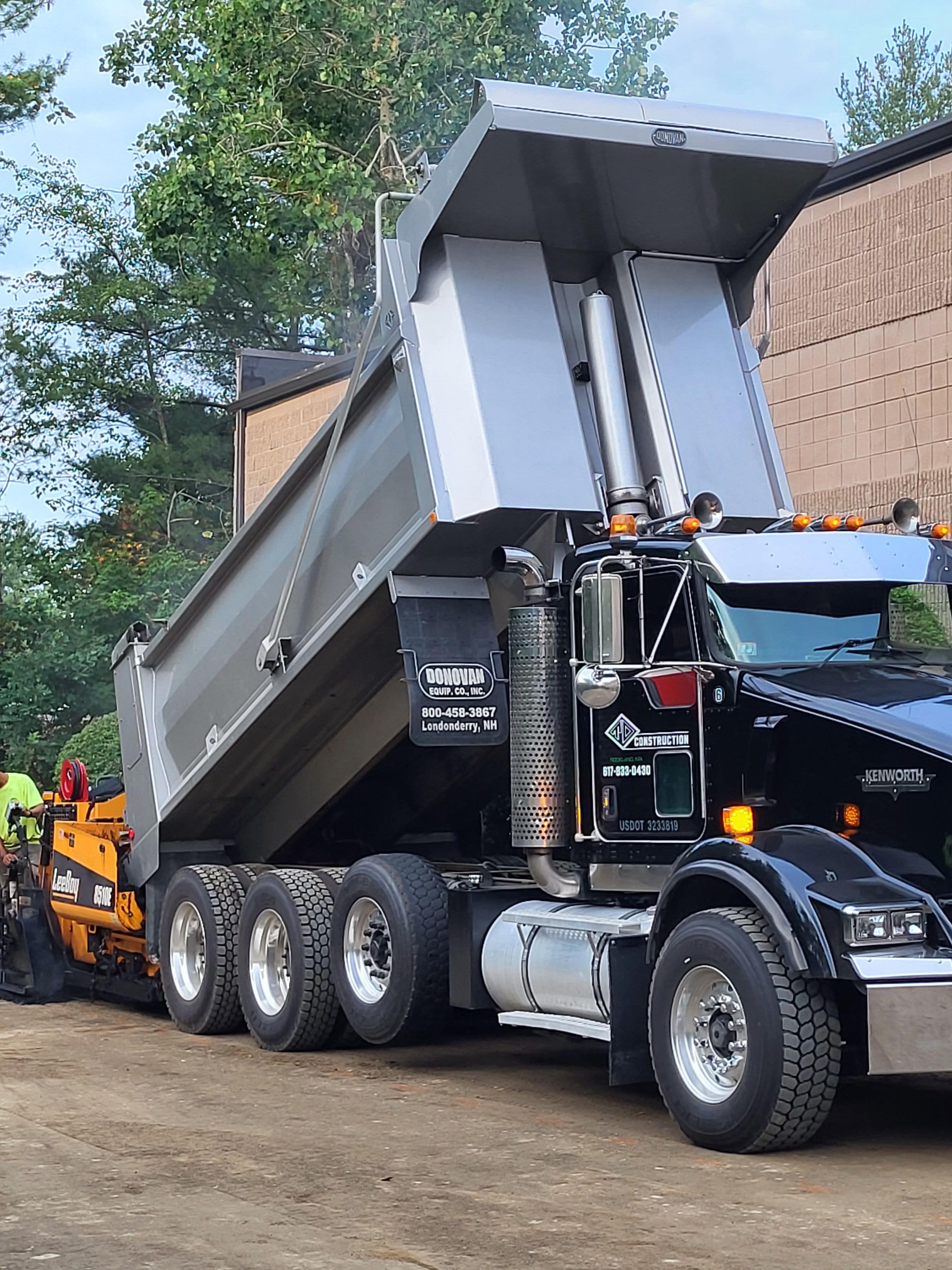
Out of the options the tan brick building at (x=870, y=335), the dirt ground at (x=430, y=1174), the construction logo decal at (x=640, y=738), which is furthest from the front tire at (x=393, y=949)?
the tan brick building at (x=870, y=335)

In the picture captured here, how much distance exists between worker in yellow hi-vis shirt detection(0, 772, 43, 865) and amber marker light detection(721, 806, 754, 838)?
7.18m

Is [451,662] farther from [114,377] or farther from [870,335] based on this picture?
[114,377]

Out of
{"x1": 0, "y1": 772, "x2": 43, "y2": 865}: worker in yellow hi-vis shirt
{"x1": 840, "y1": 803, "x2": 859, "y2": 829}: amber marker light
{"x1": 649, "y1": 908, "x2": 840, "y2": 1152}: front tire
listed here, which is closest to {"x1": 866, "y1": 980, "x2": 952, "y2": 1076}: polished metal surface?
{"x1": 649, "y1": 908, "x2": 840, "y2": 1152}: front tire

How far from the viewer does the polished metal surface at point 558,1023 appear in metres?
7.61

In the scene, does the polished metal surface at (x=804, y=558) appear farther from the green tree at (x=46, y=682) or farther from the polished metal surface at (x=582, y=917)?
the green tree at (x=46, y=682)

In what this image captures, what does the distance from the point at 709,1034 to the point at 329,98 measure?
17.6 metres

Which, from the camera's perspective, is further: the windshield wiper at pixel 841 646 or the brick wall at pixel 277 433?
the brick wall at pixel 277 433

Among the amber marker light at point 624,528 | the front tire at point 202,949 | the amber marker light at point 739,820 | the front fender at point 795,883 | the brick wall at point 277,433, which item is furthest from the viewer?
the brick wall at point 277,433

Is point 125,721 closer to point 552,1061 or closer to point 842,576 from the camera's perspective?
point 552,1061

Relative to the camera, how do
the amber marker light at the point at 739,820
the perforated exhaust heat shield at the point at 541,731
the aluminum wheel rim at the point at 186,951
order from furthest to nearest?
the aluminum wheel rim at the point at 186,951
the perforated exhaust heat shield at the point at 541,731
the amber marker light at the point at 739,820

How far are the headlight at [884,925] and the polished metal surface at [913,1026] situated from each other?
0.17 m

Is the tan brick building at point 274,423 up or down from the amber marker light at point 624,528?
up

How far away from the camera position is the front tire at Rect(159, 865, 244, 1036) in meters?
10.4

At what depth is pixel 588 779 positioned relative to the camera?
320 inches
